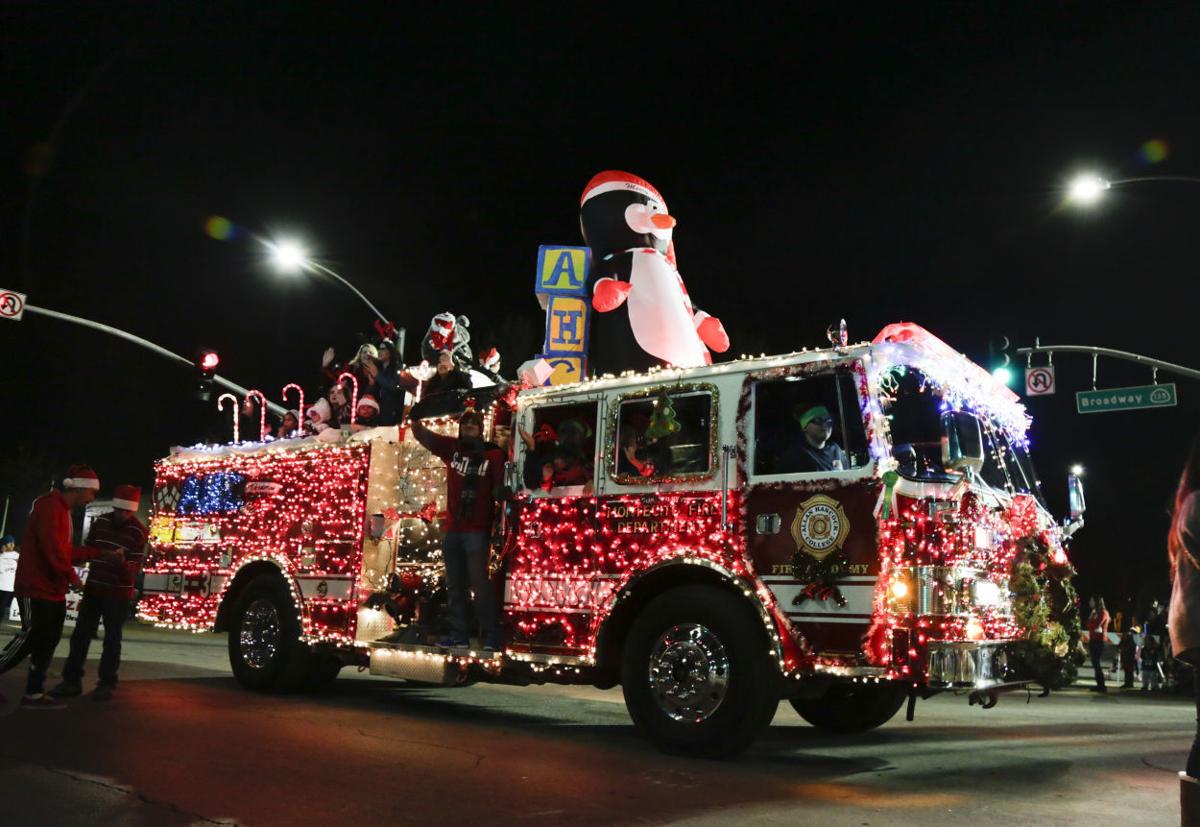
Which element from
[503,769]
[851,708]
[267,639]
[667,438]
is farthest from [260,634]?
[851,708]

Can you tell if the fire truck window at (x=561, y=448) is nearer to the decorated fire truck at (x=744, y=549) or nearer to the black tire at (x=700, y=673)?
the decorated fire truck at (x=744, y=549)

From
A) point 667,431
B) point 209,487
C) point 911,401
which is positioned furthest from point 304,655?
point 911,401

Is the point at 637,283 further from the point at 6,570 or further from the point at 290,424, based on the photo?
the point at 6,570

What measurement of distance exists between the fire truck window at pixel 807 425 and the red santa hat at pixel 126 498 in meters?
5.88

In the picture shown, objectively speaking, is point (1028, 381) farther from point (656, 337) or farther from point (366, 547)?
point (366, 547)

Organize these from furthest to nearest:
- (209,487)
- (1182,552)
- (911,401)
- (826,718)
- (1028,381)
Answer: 1. (1028,381)
2. (209,487)
3. (826,718)
4. (911,401)
5. (1182,552)

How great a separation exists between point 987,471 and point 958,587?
1.41 metres

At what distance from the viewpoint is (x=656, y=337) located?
11844 mm

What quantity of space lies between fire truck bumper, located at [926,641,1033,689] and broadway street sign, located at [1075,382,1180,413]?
13.4 metres

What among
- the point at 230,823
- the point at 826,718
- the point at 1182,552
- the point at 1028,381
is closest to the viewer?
the point at 1182,552

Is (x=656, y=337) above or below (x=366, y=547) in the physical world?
above

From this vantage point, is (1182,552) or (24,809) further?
(24,809)

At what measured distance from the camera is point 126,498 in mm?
9695

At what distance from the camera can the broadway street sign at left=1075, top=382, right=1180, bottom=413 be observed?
18.3 meters
